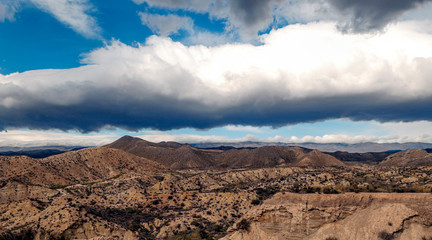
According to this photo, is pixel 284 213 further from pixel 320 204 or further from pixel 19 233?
pixel 19 233

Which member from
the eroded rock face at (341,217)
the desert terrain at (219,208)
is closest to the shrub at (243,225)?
the desert terrain at (219,208)

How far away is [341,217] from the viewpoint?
1148 inches

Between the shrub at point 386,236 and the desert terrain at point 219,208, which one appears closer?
the shrub at point 386,236

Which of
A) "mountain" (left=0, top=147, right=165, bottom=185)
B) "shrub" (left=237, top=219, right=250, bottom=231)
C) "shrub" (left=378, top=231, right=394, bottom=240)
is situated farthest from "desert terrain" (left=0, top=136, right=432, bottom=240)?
"mountain" (left=0, top=147, right=165, bottom=185)

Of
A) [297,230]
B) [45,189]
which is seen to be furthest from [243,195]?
[45,189]

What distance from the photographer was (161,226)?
68.6m

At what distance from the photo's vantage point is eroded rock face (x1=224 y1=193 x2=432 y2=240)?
2500cm

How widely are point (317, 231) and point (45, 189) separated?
11056 centimetres

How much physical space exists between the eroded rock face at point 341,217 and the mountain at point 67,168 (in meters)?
121

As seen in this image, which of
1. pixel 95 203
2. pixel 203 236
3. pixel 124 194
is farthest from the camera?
pixel 124 194

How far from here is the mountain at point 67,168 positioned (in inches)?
5246

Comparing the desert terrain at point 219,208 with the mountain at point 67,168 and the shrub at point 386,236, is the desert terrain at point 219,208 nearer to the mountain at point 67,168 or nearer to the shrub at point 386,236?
the shrub at point 386,236

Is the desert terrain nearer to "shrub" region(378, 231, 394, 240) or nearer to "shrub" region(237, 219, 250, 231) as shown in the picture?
"shrub" region(378, 231, 394, 240)

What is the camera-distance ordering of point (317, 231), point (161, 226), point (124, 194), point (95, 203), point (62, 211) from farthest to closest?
1. point (124, 194)
2. point (95, 203)
3. point (161, 226)
4. point (62, 211)
5. point (317, 231)
